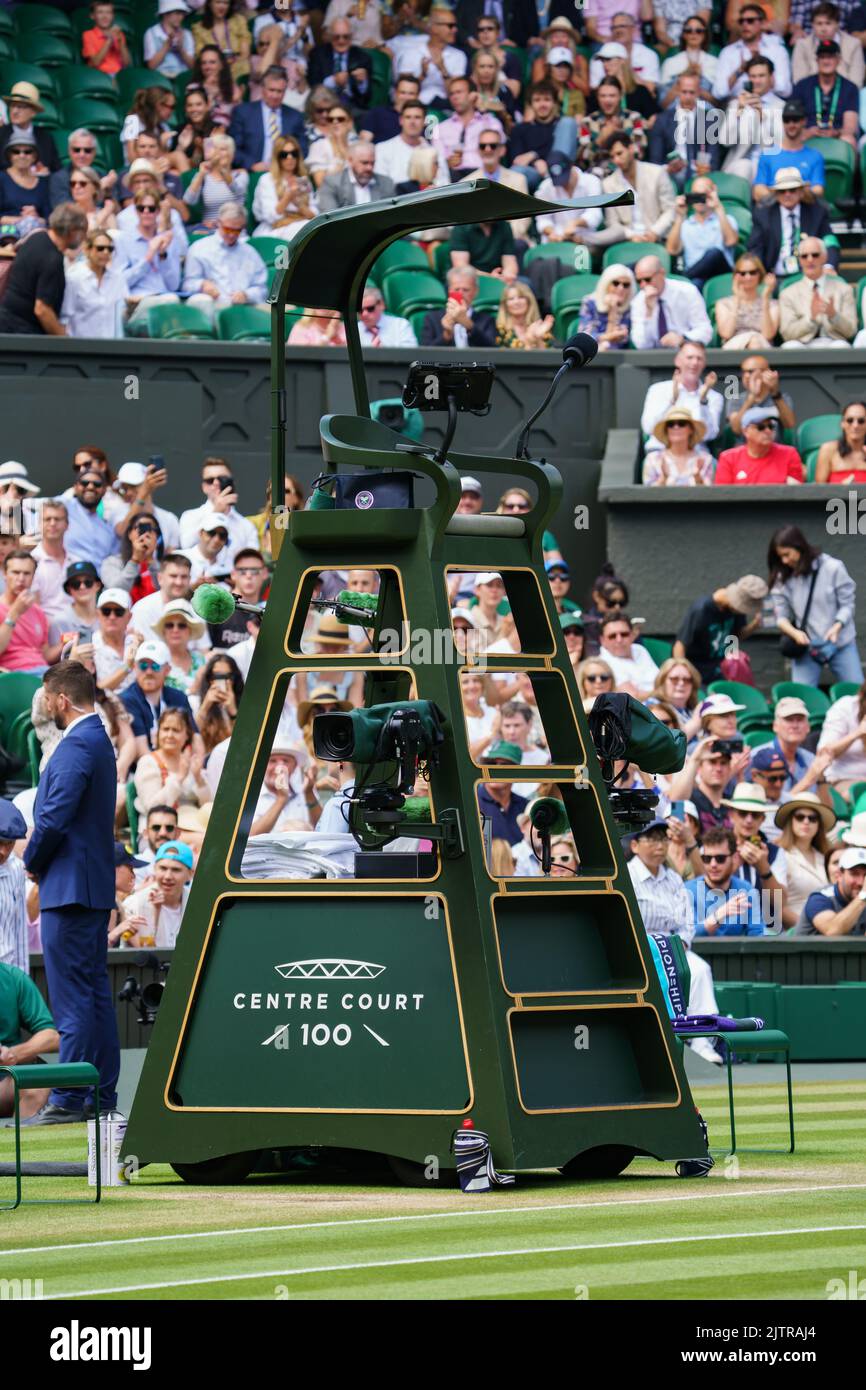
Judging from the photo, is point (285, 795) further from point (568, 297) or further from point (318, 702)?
point (568, 297)

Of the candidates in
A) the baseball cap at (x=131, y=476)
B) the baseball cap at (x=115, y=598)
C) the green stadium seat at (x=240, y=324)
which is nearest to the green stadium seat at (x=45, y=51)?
the green stadium seat at (x=240, y=324)

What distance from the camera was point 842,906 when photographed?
54.3ft

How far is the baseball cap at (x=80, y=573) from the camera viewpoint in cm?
1758

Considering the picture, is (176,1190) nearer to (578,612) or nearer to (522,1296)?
(522,1296)

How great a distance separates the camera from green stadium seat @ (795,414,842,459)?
68.7 ft

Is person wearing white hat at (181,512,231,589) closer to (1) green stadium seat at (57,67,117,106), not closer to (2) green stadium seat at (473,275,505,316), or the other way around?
(2) green stadium seat at (473,275,505,316)

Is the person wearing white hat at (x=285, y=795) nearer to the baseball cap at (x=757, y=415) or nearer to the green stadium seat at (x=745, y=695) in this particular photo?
the green stadium seat at (x=745, y=695)

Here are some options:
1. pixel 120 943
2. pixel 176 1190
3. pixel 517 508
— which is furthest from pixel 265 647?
pixel 517 508

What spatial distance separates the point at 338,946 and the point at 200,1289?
306cm

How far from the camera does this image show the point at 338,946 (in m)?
9.59

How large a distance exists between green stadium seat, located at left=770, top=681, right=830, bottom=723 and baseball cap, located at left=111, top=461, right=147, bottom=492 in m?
5.11

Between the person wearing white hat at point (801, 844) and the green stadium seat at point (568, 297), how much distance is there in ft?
22.6

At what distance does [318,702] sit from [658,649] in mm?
3506

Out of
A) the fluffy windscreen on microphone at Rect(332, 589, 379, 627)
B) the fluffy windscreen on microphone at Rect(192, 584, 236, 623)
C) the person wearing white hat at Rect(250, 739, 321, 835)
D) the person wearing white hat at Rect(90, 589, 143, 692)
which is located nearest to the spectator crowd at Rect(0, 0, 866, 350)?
the person wearing white hat at Rect(90, 589, 143, 692)
